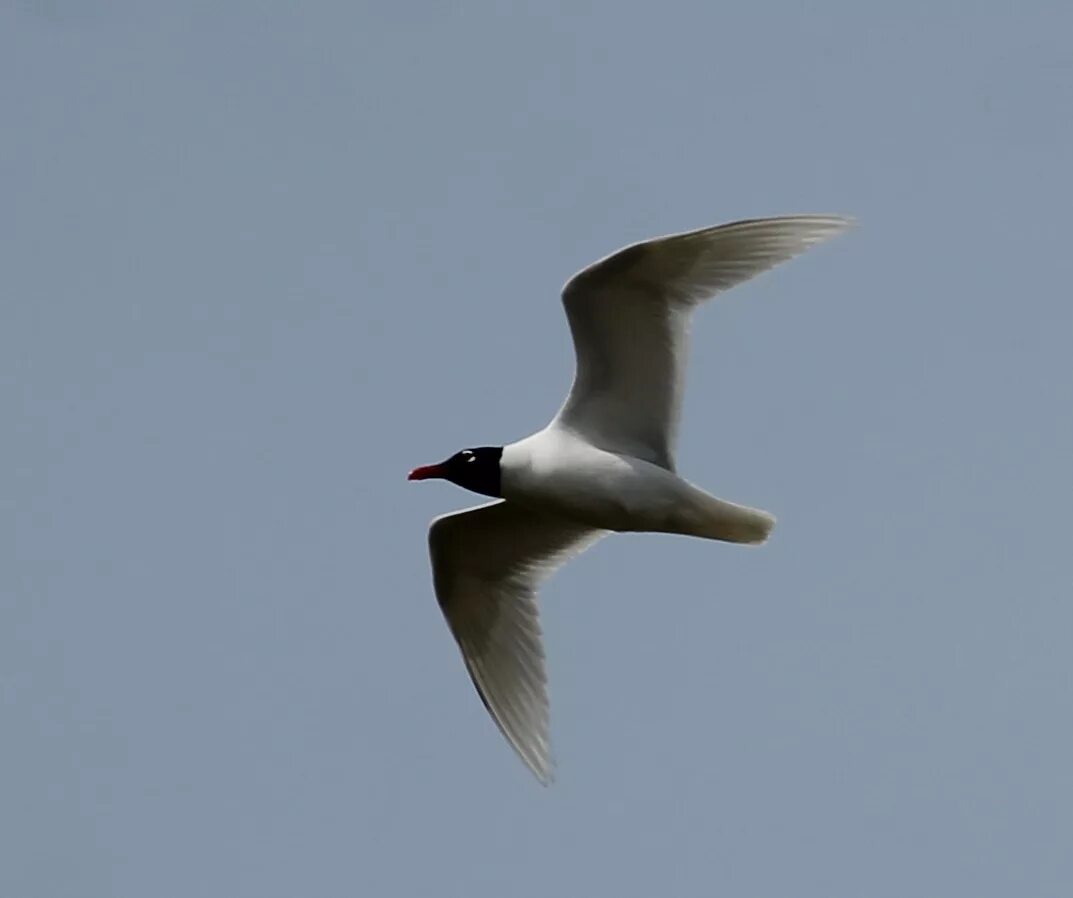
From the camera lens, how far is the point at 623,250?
14.7 meters

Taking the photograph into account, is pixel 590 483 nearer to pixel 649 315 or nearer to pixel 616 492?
pixel 616 492

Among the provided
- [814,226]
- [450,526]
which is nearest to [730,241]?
[814,226]

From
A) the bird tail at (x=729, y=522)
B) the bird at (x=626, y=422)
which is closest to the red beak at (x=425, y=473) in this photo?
the bird at (x=626, y=422)

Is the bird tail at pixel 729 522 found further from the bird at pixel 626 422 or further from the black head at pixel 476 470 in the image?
the black head at pixel 476 470

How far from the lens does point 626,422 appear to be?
50.5 feet

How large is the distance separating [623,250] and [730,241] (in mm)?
675

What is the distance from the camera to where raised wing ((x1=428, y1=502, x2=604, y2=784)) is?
16.3 metres

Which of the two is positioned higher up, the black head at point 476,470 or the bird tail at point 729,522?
the black head at point 476,470

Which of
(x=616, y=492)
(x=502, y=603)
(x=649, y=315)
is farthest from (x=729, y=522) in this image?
(x=502, y=603)

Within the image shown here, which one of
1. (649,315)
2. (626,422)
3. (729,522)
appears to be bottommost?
(729,522)

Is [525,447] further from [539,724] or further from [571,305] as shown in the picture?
[539,724]

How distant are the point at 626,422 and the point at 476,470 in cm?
101

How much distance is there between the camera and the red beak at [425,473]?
15.9 meters

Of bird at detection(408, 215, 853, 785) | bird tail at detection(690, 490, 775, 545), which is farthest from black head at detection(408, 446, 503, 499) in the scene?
bird tail at detection(690, 490, 775, 545)
